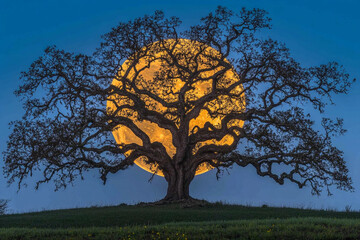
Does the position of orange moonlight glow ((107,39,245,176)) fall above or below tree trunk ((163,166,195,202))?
above

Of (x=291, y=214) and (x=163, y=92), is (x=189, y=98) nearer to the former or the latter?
(x=163, y=92)

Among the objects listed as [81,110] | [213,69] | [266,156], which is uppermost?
[213,69]

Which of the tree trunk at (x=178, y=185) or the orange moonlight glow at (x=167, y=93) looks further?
the orange moonlight glow at (x=167, y=93)

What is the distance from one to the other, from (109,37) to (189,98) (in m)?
7.66

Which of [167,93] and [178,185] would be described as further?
[178,185]

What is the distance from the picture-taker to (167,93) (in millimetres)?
35750

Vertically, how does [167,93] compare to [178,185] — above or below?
above

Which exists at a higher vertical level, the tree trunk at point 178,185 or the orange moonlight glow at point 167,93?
the orange moonlight glow at point 167,93

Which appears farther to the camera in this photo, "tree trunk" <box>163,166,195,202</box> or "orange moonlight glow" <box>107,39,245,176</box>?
"orange moonlight glow" <box>107,39,245,176</box>

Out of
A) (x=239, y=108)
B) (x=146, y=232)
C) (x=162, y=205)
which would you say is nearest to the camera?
(x=146, y=232)

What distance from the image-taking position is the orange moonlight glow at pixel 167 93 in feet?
118

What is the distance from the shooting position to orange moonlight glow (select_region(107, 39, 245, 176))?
3603 centimetres

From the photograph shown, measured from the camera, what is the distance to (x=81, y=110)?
116ft

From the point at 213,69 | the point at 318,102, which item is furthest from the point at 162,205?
the point at 318,102
